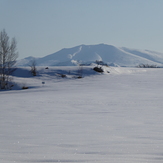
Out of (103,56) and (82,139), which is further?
(103,56)

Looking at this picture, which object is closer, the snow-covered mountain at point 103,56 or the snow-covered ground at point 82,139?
the snow-covered ground at point 82,139

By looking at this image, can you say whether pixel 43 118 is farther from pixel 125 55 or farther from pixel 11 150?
pixel 125 55

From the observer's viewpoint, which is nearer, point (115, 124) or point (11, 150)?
point (11, 150)

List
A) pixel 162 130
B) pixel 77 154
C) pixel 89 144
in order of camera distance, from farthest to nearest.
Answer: pixel 162 130 < pixel 89 144 < pixel 77 154

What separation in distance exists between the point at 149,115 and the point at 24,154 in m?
5.00

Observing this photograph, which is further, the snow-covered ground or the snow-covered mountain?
the snow-covered mountain

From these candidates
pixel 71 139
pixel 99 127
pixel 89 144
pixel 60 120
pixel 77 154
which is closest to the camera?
pixel 77 154

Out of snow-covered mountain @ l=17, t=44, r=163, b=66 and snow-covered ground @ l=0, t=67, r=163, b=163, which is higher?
snow-covered mountain @ l=17, t=44, r=163, b=66

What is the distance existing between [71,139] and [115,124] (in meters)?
1.92

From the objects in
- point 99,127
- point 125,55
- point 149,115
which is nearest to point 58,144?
point 99,127

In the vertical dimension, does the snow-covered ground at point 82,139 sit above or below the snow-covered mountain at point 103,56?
below

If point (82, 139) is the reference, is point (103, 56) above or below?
above

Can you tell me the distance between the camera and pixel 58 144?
5039mm

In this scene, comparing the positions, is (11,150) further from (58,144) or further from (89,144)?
(89,144)
